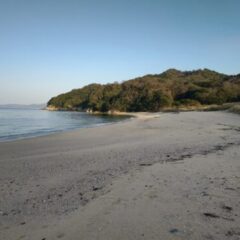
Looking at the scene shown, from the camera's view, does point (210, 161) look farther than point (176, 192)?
Yes

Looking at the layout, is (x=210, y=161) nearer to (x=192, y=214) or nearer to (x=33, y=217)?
(x=192, y=214)

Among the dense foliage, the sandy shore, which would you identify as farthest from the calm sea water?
the dense foliage

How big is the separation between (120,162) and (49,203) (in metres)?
5.48

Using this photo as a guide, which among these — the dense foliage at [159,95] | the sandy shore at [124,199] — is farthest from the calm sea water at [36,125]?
the dense foliage at [159,95]

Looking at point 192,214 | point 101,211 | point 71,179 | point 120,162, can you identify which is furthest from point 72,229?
point 120,162

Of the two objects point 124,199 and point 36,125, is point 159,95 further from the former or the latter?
point 124,199

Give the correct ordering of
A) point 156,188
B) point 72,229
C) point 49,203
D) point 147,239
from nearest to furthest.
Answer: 1. point 147,239
2. point 72,229
3. point 49,203
4. point 156,188

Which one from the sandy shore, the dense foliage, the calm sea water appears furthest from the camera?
the dense foliage

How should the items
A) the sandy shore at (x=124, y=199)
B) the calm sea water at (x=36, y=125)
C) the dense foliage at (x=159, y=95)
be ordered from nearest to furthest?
the sandy shore at (x=124, y=199) < the calm sea water at (x=36, y=125) < the dense foliage at (x=159, y=95)

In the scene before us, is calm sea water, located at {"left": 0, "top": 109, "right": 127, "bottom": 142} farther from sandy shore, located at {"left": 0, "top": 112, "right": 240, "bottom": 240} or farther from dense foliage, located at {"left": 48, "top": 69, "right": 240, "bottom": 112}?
dense foliage, located at {"left": 48, "top": 69, "right": 240, "bottom": 112}

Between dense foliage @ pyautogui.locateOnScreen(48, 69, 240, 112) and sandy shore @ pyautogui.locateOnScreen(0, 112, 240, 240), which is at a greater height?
dense foliage @ pyautogui.locateOnScreen(48, 69, 240, 112)

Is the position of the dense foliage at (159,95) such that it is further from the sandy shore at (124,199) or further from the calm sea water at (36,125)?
the sandy shore at (124,199)

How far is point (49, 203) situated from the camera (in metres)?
7.11

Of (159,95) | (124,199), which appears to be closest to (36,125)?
(124,199)
